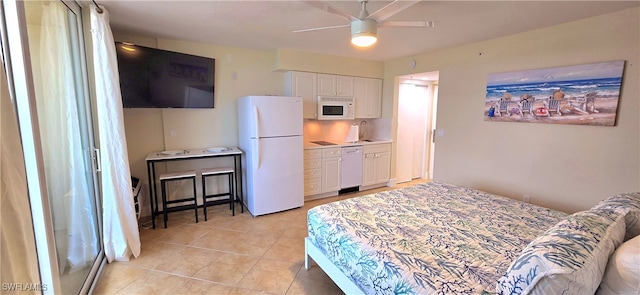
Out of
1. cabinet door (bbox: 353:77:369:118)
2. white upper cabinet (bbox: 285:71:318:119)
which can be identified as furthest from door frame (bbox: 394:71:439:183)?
white upper cabinet (bbox: 285:71:318:119)

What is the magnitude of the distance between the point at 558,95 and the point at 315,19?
2.61 metres

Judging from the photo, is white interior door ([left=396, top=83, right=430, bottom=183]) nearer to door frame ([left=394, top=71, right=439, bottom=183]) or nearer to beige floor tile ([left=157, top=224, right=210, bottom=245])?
door frame ([left=394, top=71, right=439, bottom=183])

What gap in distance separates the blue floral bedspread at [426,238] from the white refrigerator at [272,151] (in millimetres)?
1493

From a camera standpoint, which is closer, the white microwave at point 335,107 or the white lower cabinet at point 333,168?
the white lower cabinet at point 333,168

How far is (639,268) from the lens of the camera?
1041 mm

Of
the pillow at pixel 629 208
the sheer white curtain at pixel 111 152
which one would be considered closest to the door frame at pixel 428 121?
the pillow at pixel 629 208

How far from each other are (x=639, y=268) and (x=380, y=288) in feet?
3.49

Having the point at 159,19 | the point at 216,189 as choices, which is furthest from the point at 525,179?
the point at 159,19

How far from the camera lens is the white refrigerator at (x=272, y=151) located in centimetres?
340

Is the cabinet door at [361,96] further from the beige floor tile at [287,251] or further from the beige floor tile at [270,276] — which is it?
the beige floor tile at [270,276]

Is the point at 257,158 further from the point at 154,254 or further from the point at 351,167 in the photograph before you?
the point at 351,167

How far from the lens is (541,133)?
2922 millimetres

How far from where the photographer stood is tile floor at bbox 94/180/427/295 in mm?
2133

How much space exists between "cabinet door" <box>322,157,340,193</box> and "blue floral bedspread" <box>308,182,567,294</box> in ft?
5.85
